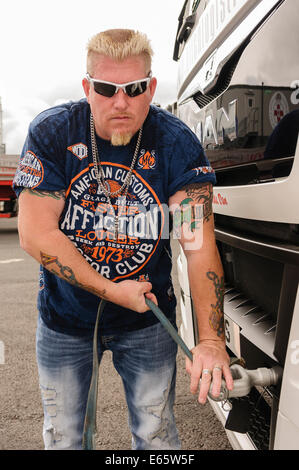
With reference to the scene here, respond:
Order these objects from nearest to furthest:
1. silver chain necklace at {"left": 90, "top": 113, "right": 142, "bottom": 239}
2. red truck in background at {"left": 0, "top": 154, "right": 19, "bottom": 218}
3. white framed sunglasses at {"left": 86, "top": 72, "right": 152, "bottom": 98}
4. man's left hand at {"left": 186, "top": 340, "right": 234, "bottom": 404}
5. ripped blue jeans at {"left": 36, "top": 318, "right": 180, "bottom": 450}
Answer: man's left hand at {"left": 186, "top": 340, "right": 234, "bottom": 404}, white framed sunglasses at {"left": 86, "top": 72, "right": 152, "bottom": 98}, silver chain necklace at {"left": 90, "top": 113, "right": 142, "bottom": 239}, ripped blue jeans at {"left": 36, "top": 318, "right": 180, "bottom": 450}, red truck in background at {"left": 0, "top": 154, "right": 19, "bottom": 218}

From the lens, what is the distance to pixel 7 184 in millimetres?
11008

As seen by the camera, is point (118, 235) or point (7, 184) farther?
point (7, 184)

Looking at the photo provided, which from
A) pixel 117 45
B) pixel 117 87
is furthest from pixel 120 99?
pixel 117 45

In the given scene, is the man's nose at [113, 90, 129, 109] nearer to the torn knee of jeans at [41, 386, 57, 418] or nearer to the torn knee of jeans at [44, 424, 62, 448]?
the torn knee of jeans at [41, 386, 57, 418]

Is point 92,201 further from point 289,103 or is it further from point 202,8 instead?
point 202,8

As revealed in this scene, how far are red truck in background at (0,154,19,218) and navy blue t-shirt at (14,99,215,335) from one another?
980 cm

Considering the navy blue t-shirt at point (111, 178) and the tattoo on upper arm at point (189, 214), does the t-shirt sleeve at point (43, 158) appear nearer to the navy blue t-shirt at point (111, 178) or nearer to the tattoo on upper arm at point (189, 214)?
the navy blue t-shirt at point (111, 178)

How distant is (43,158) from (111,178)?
224 millimetres

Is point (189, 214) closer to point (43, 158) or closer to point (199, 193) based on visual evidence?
point (199, 193)

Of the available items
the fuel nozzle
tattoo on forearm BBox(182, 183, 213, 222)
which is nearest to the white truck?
the fuel nozzle

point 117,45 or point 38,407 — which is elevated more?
point 117,45

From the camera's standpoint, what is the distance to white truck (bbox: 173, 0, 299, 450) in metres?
1.34

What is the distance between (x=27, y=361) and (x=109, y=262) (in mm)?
2146
